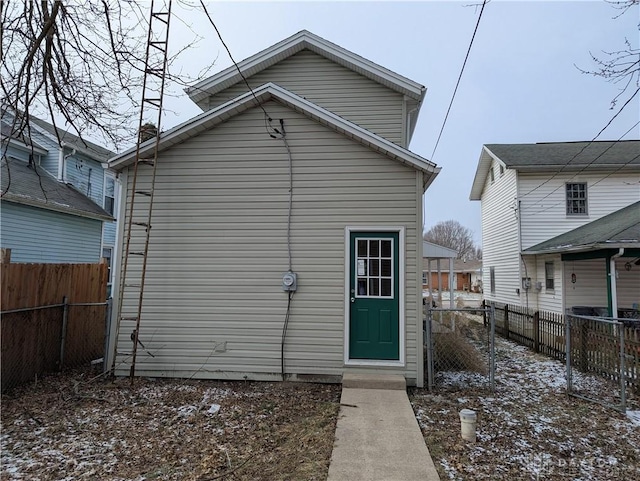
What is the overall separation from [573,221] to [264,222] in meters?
12.3

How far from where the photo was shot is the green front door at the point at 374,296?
5.93 meters

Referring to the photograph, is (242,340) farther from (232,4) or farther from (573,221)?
(573,221)

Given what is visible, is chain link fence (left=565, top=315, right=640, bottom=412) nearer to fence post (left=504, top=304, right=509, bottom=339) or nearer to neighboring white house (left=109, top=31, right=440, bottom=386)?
neighboring white house (left=109, top=31, right=440, bottom=386)

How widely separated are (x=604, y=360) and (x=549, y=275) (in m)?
7.60

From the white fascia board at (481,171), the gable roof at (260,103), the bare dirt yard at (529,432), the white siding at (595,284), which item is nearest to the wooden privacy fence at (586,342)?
the bare dirt yard at (529,432)

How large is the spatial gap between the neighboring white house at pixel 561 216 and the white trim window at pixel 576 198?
3cm

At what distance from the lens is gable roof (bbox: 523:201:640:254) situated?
8.93m

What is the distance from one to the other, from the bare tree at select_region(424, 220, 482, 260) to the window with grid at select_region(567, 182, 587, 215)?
181 ft

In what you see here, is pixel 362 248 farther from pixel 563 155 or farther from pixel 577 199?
pixel 563 155

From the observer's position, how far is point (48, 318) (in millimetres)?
6301

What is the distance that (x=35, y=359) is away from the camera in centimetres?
598

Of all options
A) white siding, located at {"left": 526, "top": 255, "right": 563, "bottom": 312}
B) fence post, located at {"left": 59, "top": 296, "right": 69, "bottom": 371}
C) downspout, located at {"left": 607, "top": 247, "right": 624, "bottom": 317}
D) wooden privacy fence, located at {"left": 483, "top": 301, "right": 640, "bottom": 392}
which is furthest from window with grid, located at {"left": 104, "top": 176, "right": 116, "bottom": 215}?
downspout, located at {"left": 607, "top": 247, "right": 624, "bottom": 317}

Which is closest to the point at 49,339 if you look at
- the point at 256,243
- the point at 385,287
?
the point at 256,243

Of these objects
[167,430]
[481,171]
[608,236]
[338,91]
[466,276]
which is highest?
[481,171]
